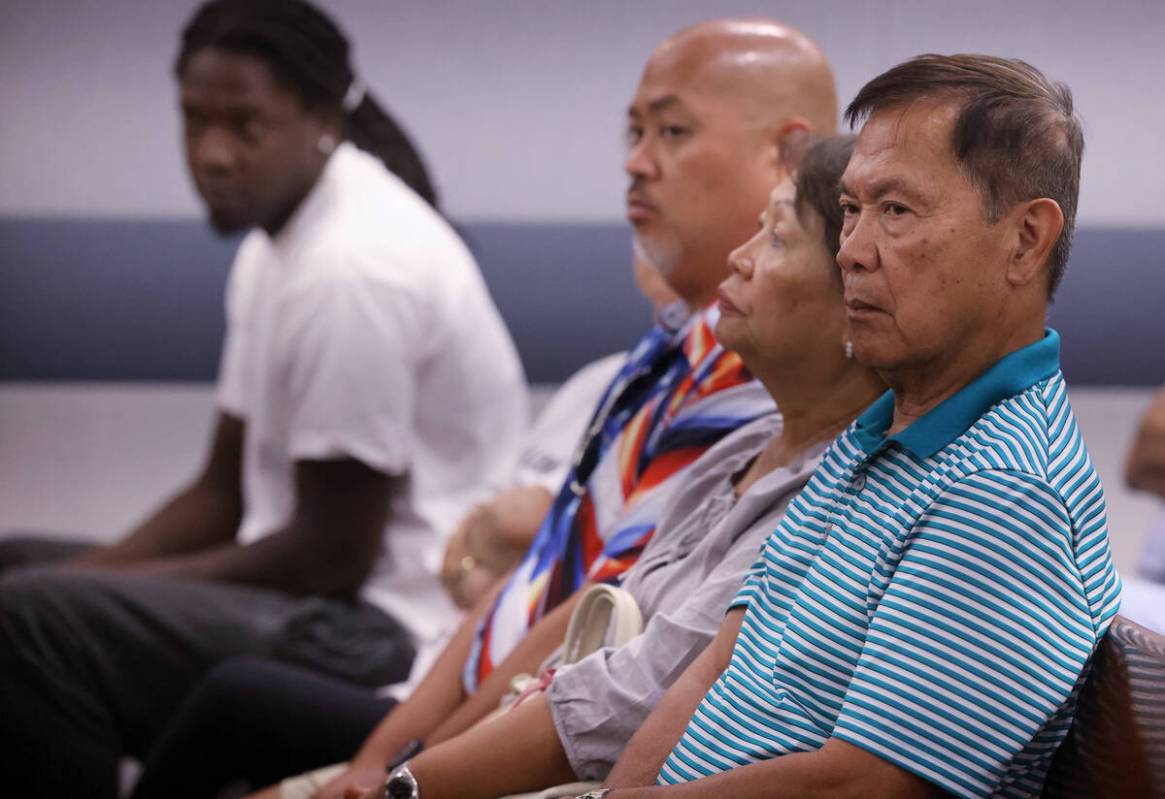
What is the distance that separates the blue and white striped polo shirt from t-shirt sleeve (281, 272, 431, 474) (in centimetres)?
132

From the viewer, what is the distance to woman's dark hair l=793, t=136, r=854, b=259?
4.39ft

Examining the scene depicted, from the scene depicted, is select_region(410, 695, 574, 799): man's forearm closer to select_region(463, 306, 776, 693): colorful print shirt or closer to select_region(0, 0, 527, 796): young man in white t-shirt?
select_region(463, 306, 776, 693): colorful print shirt

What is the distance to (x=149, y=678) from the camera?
227 centimetres

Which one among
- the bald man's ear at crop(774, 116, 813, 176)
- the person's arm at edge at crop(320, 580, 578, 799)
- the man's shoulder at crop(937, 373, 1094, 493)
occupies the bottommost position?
the person's arm at edge at crop(320, 580, 578, 799)

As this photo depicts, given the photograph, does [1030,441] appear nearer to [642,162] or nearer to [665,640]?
[665,640]

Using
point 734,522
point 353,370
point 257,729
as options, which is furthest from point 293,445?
point 734,522

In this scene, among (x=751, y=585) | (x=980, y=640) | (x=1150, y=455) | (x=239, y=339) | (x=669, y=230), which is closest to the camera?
(x=980, y=640)

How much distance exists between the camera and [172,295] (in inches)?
150

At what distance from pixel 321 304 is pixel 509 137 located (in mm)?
1449

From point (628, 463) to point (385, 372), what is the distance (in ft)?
2.67

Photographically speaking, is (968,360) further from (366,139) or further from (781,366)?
(366,139)

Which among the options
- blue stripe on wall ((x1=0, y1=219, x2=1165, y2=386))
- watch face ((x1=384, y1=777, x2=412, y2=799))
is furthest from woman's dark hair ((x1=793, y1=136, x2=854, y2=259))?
blue stripe on wall ((x1=0, y1=219, x2=1165, y2=386))

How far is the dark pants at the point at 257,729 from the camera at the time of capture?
1896 millimetres

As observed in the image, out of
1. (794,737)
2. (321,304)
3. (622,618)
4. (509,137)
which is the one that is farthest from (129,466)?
(794,737)
